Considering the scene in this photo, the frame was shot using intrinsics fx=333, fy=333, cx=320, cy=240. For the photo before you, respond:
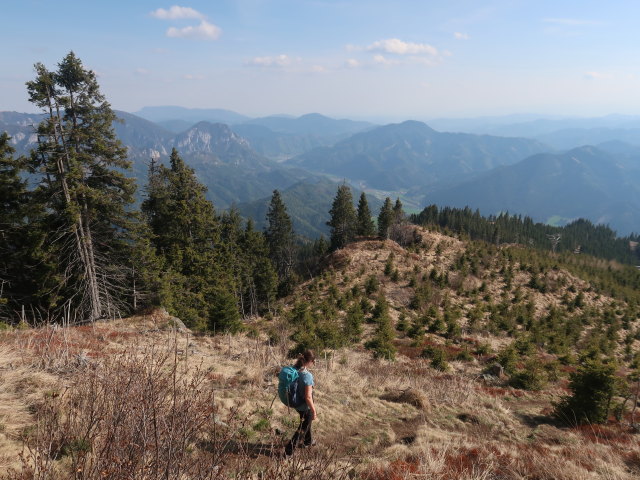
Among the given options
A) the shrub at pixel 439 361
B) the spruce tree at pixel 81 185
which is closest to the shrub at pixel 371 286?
the shrub at pixel 439 361

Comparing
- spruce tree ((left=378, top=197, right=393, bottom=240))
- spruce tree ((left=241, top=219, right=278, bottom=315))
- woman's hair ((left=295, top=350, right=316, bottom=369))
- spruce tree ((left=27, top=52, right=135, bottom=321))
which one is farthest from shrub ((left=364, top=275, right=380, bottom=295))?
woman's hair ((left=295, top=350, right=316, bottom=369))

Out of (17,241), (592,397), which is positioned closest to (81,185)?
(17,241)

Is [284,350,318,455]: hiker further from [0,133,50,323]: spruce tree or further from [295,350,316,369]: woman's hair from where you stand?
[0,133,50,323]: spruce tree

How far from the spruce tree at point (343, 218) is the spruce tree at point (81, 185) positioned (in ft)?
127

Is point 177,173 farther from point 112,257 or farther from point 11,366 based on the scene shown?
point 11,366

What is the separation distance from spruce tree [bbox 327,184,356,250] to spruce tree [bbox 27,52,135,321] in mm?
38817

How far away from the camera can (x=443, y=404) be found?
425 inches

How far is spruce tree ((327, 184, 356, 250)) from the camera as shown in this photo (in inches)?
2211

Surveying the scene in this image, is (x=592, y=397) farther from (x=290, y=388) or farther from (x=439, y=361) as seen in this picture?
(x=290, y=388)

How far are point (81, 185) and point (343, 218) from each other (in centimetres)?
4272

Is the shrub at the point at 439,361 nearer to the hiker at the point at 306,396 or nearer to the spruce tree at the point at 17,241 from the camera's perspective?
the hiker at the point at 306,396

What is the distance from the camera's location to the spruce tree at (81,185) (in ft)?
53.2

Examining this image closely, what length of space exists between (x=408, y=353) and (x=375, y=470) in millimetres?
15101

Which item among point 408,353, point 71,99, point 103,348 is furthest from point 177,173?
point 408,353
